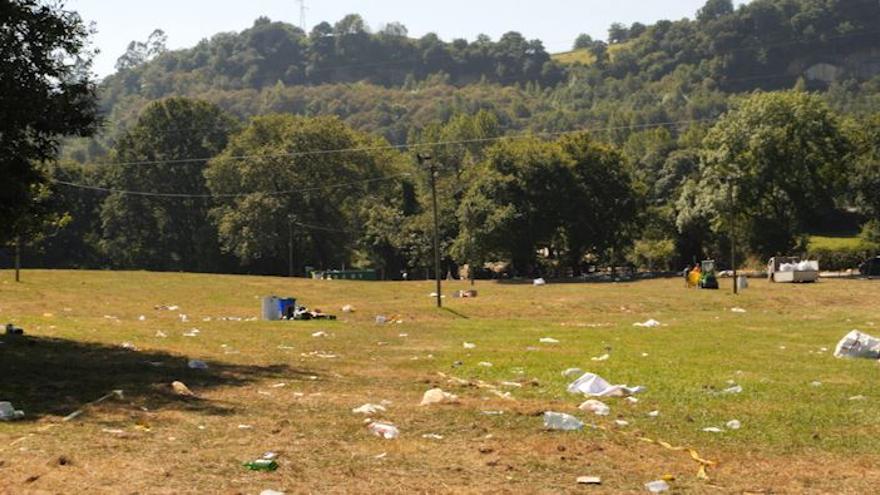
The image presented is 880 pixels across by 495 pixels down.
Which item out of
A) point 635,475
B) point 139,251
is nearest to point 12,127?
point 635,475

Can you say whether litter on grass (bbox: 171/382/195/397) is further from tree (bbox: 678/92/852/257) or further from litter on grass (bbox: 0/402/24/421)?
tree (bbox: 678/92/852/257)

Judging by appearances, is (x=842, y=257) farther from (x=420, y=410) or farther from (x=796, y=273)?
(x=420, y=410)

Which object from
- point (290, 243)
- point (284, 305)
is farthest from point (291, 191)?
point (284, 305)

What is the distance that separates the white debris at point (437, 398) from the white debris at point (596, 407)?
2226 millimetres

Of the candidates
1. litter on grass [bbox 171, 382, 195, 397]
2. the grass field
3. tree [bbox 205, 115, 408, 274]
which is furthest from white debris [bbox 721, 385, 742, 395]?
tree [bbox 205, 115, 408, 274]

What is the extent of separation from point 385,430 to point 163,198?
10160cm

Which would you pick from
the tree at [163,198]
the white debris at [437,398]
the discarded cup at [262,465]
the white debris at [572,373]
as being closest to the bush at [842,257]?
the tree at [163,198]

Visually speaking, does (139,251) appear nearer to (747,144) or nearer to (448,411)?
(747,144)

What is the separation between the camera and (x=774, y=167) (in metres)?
85.3

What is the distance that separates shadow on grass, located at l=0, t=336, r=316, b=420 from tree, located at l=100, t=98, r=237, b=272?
85507 mm

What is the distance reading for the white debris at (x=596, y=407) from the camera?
568 inches

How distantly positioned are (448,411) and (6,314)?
2812 cm

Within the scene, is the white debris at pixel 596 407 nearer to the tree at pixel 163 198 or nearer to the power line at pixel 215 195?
the power line at pixel 215 195

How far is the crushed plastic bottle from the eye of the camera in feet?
42.5
